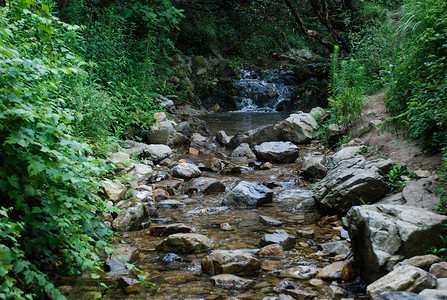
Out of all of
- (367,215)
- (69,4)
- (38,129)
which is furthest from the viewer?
(69,4)

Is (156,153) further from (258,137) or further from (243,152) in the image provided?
(258,137)

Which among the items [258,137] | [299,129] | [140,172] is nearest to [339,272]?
[140,172]

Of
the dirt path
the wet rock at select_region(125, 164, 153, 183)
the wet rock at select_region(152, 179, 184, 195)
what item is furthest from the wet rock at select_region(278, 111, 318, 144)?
the wet rock at select_region(125, 164, 153, 183)

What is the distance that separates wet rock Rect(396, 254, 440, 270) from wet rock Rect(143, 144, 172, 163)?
5.35m

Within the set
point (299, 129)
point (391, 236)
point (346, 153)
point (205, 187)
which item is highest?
point (299, 129)

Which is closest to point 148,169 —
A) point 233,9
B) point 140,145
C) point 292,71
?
point 140,145

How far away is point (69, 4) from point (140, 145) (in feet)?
14.2

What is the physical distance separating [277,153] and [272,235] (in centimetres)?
388

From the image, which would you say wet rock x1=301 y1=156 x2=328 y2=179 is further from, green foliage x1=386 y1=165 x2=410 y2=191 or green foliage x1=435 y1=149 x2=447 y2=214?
green foliage x1=435 y1=149 x2=447 y2=214

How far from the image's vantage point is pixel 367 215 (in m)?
2.88

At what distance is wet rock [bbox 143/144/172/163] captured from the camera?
23.3 ft

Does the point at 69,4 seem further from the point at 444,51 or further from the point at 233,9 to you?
the point at 233,9

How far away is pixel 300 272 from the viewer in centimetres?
303

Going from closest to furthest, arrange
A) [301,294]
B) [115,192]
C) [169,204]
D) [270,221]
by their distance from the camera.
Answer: [301,294]
[270,221]
[115,192]
[169,204]
